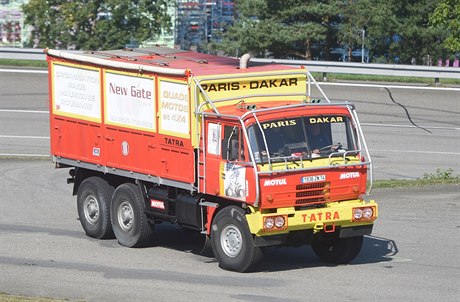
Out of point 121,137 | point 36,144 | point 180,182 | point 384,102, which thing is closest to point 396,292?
point 180,182

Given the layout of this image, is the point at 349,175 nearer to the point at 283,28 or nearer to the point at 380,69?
the point at 380,69

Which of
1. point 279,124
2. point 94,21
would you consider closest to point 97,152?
point 279,124

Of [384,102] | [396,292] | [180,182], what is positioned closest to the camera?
[396,292]

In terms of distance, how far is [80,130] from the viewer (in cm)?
1739

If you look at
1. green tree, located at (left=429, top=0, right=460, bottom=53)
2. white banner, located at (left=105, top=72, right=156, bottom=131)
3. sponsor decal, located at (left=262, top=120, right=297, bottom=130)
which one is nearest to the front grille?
sponsor decal, located at (left=262, top=120, right=297, bottom=130)

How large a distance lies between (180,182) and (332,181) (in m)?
2.33

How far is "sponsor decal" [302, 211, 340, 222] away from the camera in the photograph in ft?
46.6

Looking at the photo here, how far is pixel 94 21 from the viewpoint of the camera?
43.9 m

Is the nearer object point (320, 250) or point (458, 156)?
point (320, 250)

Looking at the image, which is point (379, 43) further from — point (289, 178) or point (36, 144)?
point (289, 178)

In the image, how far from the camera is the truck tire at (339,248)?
15.1 metres

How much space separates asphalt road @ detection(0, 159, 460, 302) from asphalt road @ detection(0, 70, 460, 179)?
21.4ft

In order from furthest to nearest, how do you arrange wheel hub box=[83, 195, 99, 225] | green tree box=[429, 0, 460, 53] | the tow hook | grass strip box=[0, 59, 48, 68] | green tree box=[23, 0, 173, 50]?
green tree box=[23, 0, 173, 50] < grass strip box=[0, 59, 48, 68] < green tree box=[429, 0, 460, 53] < wheel hub box=[83, 195, 99, 225] < the tow hook

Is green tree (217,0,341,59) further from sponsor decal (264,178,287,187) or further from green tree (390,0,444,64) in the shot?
sponsor decal (264,178,287,187)
